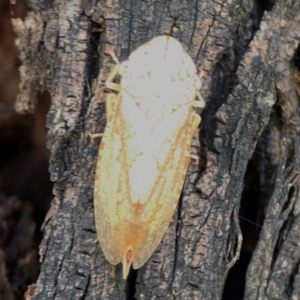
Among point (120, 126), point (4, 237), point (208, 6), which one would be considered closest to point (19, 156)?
point (4, 237)

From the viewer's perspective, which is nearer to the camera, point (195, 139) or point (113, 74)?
point (113, 74)

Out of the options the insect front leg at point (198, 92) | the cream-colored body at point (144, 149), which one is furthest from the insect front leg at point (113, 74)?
the insect front leg at point (198, 92)

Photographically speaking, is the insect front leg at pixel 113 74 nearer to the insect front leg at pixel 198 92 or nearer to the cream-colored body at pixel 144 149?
the cream-colored body at pixel 144 149

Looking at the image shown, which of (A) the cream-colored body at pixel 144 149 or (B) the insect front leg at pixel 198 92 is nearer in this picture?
(A) the cream-colored body at pixel 144 149

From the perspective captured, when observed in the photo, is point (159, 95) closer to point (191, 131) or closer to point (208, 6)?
point (191, 131)

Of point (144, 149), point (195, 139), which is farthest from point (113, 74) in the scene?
point (195, 139)

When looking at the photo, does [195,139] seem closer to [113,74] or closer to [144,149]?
[144,149]
